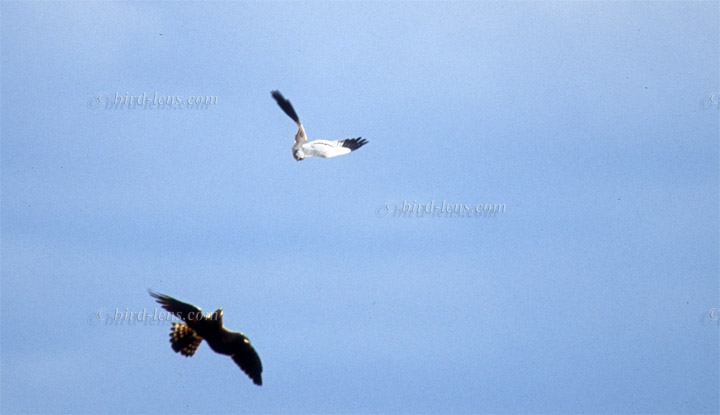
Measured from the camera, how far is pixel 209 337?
18297mm

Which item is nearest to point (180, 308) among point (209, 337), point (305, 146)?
point (209, 337)

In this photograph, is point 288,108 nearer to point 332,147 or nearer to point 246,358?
point 332,147

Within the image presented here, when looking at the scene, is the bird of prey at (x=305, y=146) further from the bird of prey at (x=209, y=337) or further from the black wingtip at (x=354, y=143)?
the bird of prey at (x=209, y=337)

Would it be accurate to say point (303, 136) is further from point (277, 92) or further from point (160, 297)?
point (160, 297)

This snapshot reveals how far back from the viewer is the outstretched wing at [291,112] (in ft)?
72.6

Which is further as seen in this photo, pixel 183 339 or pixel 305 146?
pixel 305 146

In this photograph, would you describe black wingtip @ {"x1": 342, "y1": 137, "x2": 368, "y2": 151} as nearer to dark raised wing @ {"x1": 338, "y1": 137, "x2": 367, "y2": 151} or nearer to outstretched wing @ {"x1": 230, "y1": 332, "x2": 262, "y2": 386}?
dark raised wing @ {"x1": 338, "y1": 137, "x2": 367, "y2": 151}

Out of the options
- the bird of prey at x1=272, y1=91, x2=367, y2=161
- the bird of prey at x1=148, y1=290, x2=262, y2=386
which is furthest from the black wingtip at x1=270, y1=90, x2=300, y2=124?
the bird of prey at x1=148, y1=290, x2=262, y2=386

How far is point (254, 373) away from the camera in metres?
18.1

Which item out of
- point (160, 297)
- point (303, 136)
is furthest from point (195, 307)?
point (303, 136)

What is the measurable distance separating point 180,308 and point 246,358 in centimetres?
176

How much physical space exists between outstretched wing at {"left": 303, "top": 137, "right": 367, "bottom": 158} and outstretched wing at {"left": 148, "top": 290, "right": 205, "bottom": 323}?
230 inches

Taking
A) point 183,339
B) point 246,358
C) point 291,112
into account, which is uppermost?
point 291,112

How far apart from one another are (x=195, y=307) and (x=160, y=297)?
738mm
